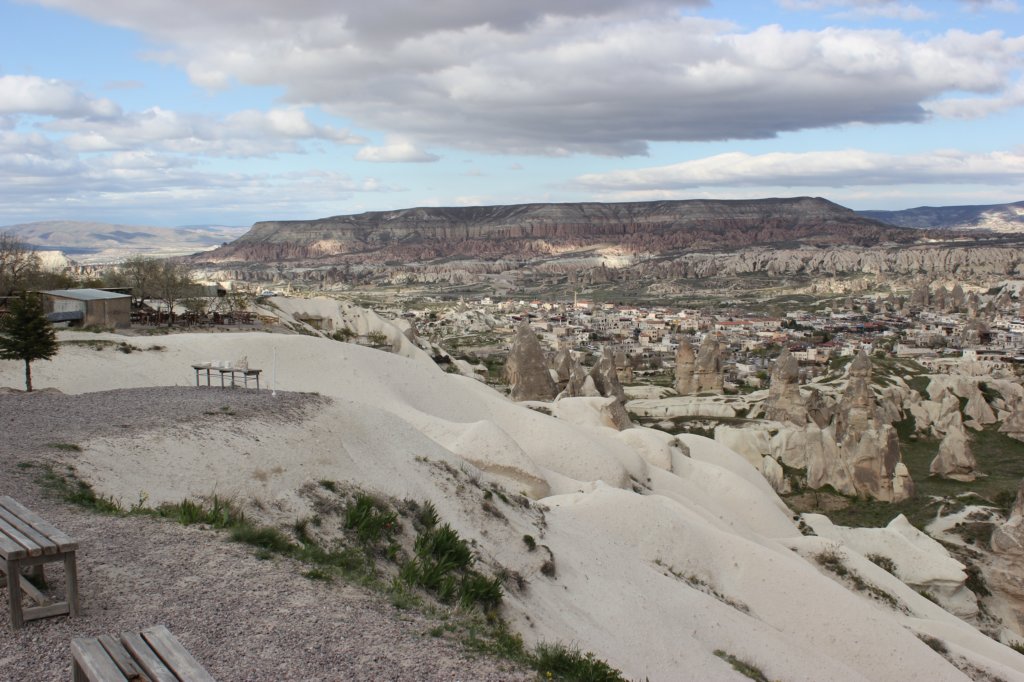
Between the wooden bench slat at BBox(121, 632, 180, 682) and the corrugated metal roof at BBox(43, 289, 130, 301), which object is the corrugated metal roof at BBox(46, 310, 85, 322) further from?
the wooden bench slat at BBox(121, 632, 180, 682)

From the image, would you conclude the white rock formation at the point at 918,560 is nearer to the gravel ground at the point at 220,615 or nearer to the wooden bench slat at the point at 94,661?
the gravel ground at the point at 220,615

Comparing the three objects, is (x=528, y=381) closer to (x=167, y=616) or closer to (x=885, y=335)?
(x=167, y=616)

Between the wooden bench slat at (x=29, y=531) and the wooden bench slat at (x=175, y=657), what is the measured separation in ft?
5.27

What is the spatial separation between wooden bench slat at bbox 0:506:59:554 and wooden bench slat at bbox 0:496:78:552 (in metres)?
0.03

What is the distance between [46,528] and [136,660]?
2426 millimetres

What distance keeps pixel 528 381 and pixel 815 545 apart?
18914 mm

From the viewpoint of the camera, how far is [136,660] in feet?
19.4

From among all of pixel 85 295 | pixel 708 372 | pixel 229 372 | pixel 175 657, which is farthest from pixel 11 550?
pixel 708 372

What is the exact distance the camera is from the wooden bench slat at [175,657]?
5.70 m

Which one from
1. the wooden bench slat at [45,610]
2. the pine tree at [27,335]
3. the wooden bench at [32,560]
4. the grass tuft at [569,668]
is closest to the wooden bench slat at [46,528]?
the wooden bench at [32,560]

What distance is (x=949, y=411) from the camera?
163ft

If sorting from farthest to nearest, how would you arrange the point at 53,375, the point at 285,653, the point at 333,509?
the point at 53,375
the point at 333,509
the point at 285,653

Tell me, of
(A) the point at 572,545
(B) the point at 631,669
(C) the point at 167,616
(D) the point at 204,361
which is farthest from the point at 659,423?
(C) the point at 167,616

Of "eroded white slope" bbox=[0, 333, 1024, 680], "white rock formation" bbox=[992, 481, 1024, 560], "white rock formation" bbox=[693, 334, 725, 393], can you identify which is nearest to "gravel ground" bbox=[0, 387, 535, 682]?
"eroded white slope" bbox=[0, 333, 1024, 680]
